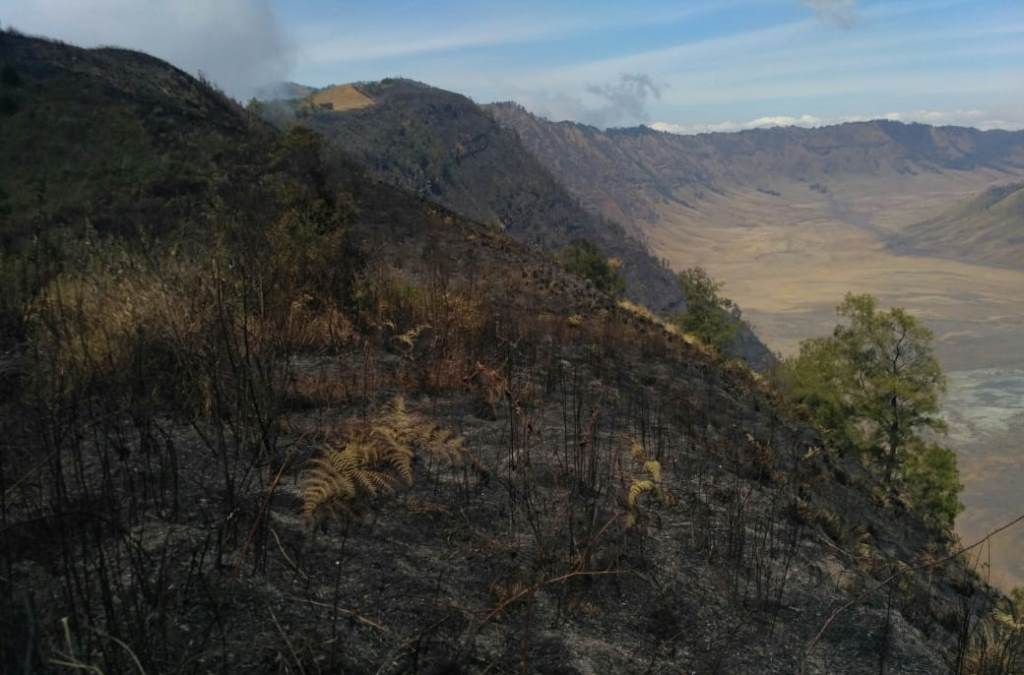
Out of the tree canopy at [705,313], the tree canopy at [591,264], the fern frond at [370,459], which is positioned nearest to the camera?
the fern frond at [370,459]

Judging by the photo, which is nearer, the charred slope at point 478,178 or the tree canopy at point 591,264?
the tree canopy at point 591,264

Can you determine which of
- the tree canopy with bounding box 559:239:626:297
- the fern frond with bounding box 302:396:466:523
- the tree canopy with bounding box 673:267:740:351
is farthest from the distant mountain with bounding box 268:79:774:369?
the fern frond with bounding box 302:396:466:523

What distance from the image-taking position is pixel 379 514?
4.25 meters

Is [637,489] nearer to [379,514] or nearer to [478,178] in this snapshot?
[379,514]

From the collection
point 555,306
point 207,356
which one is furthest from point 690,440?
point 555,306

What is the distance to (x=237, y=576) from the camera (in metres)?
3.12

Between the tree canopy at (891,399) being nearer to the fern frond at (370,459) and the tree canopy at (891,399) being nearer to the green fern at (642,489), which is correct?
the green fern at (642,489)

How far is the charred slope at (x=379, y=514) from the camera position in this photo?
2885 mm

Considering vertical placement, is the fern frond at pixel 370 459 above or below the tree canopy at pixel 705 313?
above

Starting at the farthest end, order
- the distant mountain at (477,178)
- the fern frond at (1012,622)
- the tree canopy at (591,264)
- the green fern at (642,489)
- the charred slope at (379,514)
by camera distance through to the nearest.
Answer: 1. the distant mountain at (477,178)
2. the tree canopy at (591,264)
3. the green fern at (642,489)
4. the fern frond at (1012,622)
5. the charred slope at (379,514)

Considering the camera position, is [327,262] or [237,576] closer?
[237,576]

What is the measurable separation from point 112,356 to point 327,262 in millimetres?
4040

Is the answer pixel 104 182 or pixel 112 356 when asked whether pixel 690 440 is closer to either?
pixel 112 356

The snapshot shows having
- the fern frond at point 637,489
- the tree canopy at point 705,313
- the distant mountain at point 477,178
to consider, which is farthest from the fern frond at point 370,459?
the distant mountain at point 477,178
